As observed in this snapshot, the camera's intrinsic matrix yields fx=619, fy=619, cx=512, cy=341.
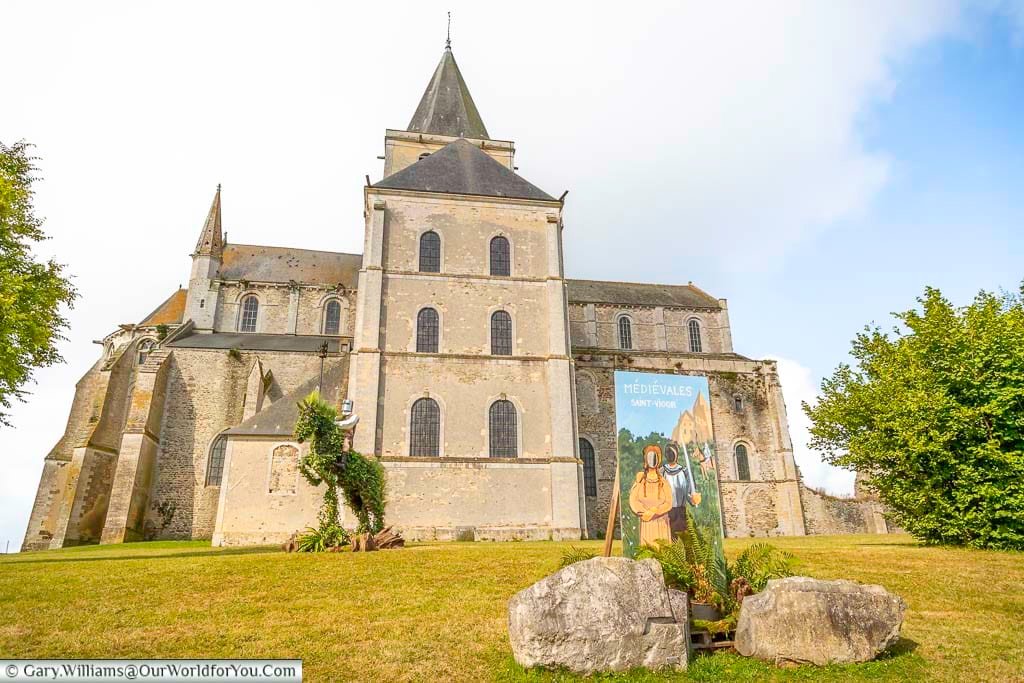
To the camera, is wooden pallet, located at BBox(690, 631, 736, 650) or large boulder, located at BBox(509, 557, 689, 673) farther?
wooden pallet, located at BBox(690, 631, 736, 650)

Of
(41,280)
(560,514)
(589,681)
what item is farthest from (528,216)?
(589,681)

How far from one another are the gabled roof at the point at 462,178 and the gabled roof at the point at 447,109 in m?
10.3

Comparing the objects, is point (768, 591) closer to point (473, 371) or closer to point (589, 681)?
point (589, 681)

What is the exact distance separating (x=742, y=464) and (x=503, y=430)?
556 inches

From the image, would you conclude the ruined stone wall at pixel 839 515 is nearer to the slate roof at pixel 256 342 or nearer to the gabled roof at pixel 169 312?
the slate roof at pixel 256 342

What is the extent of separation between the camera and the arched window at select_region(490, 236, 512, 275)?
77.6 feet

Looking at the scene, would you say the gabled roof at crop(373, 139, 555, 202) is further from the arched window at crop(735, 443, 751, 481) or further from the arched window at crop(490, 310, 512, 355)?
the arched window at crop(735, 443, 751, 481)

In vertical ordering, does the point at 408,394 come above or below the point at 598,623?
above

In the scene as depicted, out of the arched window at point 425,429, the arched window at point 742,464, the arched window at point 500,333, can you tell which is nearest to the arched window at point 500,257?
the arched window at point 500,333

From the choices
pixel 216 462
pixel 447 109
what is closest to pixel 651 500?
pixel 216 462

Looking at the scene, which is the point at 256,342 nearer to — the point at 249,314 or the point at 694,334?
the point at 249,314

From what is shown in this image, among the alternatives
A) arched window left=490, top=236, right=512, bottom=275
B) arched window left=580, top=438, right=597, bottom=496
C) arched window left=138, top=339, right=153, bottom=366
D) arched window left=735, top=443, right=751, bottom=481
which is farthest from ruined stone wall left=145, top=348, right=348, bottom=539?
arched window left=735, top=443, right=751, bottom=481

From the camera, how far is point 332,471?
48.3 ft

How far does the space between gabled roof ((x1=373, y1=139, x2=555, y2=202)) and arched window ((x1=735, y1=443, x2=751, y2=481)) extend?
49.7ft
